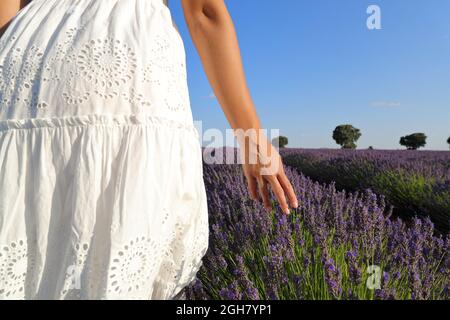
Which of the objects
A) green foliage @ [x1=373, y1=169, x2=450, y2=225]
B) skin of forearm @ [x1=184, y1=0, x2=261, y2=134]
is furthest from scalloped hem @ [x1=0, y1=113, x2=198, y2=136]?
green foliage @ [x1=373, y1=169, x2=450, y2=225]

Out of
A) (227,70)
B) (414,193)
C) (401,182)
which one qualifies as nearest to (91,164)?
(227,70)

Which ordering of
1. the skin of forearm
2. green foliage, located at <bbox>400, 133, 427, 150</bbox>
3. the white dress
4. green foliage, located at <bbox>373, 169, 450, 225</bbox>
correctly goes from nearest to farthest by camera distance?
the white dress
the skin of forearm
green foliage, located at <bbox>373, 169, 450, 225</bbox>
green foliage, located at <bbox>400, 133, 427, 150</bbox>

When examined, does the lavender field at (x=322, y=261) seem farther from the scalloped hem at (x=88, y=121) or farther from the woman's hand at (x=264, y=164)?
the scalloped hem at (x=88, y=121)

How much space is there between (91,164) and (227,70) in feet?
1.25

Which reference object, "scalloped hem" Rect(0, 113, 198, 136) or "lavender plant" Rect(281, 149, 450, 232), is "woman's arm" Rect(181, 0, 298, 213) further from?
"lavender plant" Rect(281, 149, 450, 232)

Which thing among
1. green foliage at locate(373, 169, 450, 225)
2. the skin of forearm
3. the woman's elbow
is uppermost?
the woman's elbow

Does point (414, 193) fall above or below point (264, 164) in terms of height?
below

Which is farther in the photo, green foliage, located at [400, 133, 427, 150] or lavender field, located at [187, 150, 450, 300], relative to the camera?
green foliage, located at [400, 133, 427, 150]

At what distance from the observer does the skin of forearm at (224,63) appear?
904 millimetres

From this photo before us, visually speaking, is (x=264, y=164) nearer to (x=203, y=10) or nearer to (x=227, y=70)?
(x=227, y=70)

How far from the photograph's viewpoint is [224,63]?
0.91 m

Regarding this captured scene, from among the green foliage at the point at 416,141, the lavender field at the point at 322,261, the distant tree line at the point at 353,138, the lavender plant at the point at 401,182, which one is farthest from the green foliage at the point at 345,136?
the lavender field at the point at 322,261

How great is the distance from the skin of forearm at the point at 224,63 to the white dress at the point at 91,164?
5.1 inches

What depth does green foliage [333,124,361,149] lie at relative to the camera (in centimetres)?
4069
